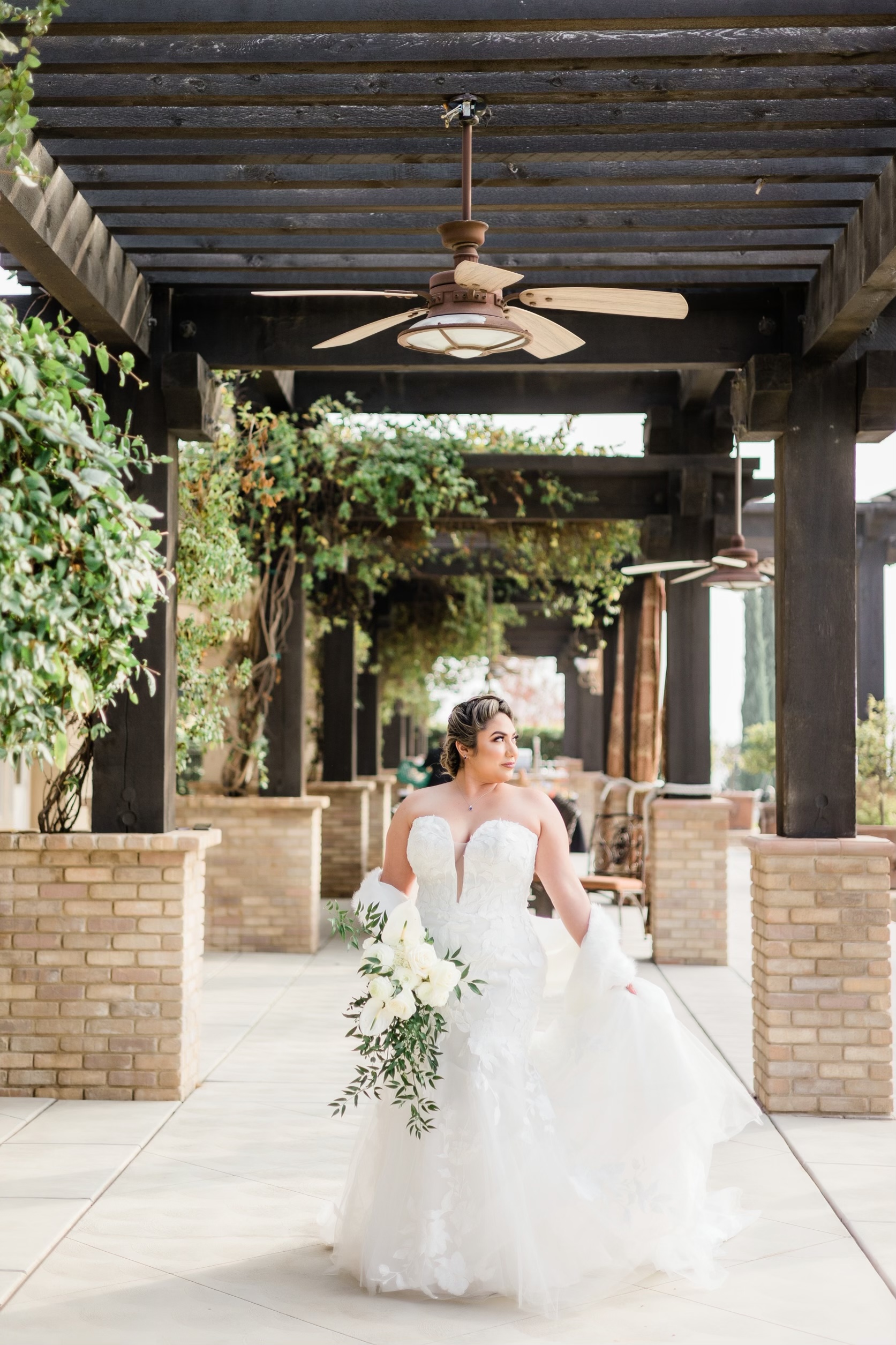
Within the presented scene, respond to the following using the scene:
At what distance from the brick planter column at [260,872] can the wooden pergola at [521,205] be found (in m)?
3.69

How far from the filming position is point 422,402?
773cm

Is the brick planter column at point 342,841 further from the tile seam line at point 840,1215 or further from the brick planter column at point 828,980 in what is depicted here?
the brick planter column at point 828,980

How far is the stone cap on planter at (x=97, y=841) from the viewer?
544 cm

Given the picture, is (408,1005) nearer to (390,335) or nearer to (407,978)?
(407,978)

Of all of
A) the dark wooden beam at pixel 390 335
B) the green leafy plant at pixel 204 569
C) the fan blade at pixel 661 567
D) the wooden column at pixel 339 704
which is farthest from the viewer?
the wooden column at pixel 339 704

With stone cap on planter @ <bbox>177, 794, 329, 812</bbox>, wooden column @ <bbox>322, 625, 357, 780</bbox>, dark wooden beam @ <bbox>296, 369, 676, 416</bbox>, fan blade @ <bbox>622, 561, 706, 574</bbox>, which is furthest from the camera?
wooden column @ <bbox>322, 625, 357, 780</bbox>

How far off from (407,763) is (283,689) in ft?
19.1

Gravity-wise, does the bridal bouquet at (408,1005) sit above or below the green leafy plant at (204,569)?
below

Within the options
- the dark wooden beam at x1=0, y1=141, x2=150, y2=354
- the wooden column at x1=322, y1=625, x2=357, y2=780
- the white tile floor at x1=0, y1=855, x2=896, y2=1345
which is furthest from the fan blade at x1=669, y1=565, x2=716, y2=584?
the dark wooden beam at x1=0, y1=141, x2=150, y2=354

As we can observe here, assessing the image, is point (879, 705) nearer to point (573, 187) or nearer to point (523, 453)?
point (523, 453)

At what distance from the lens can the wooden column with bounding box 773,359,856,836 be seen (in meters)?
5.52

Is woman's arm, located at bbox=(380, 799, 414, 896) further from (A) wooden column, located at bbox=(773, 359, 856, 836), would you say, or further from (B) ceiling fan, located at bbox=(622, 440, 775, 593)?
(B) ceiling fan, located at bbox=(622, 440, 775, 593)

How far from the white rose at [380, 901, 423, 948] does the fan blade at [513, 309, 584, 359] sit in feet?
5.55

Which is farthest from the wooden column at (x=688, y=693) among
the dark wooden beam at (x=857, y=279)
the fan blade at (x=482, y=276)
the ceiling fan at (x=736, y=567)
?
the fan blade at (x=482, y=276)
